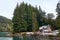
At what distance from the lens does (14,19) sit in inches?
3140

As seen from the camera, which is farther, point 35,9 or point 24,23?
point 35,9

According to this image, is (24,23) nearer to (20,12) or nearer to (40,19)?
(20,12)

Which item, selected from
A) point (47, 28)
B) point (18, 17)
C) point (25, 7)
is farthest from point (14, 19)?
point (47, 28)

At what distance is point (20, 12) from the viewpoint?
8181cm

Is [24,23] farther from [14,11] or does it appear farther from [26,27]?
[14,11]

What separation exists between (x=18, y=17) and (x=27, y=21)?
4.05 m

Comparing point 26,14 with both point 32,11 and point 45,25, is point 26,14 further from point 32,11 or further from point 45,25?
point 45,25

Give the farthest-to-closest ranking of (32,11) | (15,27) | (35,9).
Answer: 1. (35,9)
2. (32,11)
3. (15,27)

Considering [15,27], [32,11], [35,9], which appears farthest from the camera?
[35,9]

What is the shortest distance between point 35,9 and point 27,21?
11891mm

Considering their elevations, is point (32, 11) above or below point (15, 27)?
above

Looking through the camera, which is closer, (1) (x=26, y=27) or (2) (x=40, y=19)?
(1) (x=26, y=27)

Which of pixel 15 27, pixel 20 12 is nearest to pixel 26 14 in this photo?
pixel 20 12

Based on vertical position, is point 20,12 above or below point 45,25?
above
